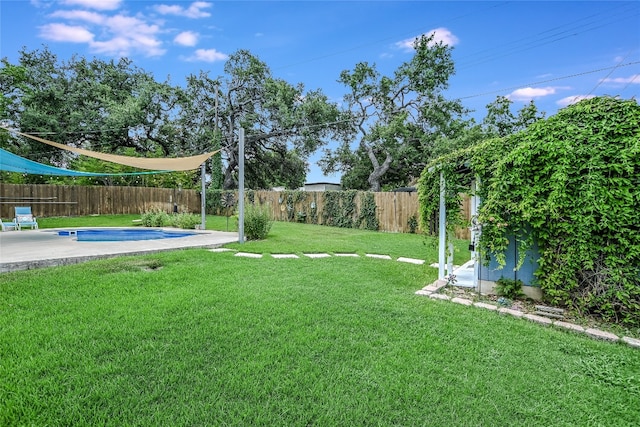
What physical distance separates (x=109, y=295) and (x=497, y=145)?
4897 mm

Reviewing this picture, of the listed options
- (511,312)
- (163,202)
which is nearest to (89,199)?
(163,202)

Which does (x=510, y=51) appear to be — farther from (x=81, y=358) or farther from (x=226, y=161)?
(x=226, y=161)

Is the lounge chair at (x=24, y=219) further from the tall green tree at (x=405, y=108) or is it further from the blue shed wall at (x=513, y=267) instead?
the tall green tree at (x=405, y=108)

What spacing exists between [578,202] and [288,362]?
10.7 ft

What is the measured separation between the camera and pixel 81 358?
94.3 inches

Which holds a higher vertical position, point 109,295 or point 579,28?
point 579,28

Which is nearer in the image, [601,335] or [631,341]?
[631,341]

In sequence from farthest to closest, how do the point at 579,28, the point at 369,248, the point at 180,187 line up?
the point at 180,187 → the point at 579,28 → the point at 369,248

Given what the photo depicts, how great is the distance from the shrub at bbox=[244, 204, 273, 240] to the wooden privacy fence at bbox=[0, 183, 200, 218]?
11230 mm

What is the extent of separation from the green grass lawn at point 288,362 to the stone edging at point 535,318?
150mm

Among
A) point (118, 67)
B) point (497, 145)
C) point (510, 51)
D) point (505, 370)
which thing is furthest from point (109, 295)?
point (118, 67)

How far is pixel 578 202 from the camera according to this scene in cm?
342

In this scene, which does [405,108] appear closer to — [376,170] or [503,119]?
[376,170]

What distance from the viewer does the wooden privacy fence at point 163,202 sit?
12.9m
